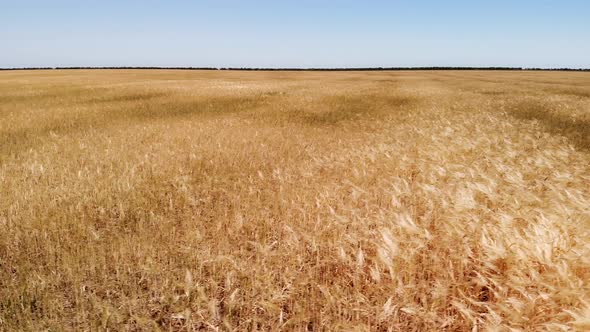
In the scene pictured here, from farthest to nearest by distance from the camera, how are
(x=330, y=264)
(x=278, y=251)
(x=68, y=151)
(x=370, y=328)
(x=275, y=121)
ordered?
(x=275, y=121), (x=68, y=151), (x=278, y=251), (x=330, y=264), (x=370, y=328)

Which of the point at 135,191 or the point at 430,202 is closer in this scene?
the point at 430,202

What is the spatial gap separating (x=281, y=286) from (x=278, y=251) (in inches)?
17.7

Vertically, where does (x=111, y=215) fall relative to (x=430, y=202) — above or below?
below

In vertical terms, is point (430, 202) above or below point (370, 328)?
above

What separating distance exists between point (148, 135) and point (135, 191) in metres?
4.37

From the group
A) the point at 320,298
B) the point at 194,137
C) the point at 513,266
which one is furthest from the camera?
the point at 194,137

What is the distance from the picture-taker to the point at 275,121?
11.1 metres

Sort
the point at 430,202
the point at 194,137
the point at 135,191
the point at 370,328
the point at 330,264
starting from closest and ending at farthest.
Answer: the point at 370,328
the point at 330,264
the point at 430,202
the point at 135,191
the point at 194,137

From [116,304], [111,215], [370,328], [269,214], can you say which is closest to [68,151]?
[111,215]

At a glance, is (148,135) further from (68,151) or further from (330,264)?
(330,264)

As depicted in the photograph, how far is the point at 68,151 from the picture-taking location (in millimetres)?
6867

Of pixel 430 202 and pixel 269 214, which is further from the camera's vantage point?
pixel 269 214

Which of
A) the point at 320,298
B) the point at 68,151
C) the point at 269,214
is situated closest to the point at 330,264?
the point at 320,298

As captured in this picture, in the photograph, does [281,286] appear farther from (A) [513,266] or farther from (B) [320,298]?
(A) [513,266]
